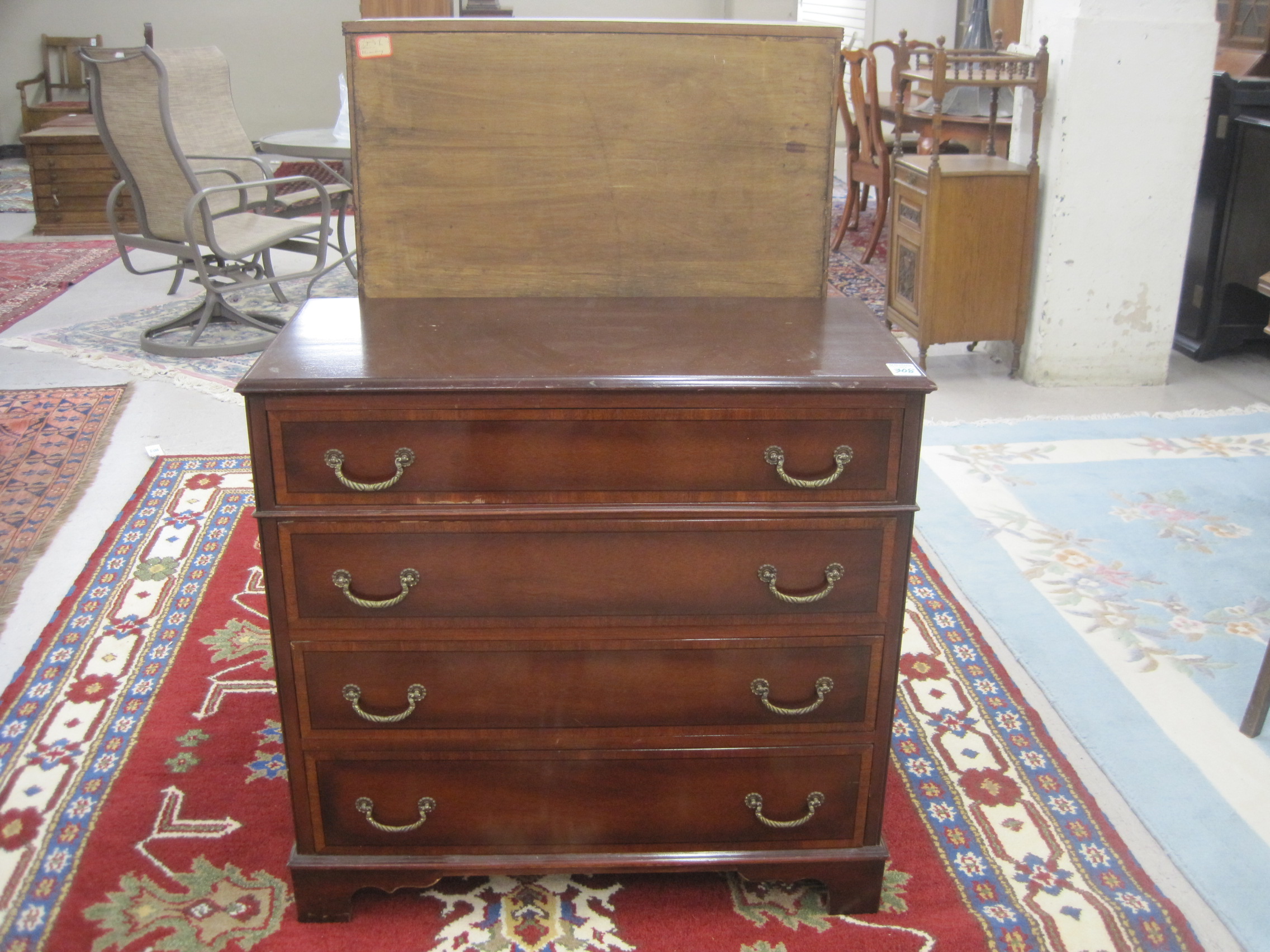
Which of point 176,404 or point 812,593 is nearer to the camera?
point 812,593

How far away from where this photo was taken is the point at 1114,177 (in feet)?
13.5

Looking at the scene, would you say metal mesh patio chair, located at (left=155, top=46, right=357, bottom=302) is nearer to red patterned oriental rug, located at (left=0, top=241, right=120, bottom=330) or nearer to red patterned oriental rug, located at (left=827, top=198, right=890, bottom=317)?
red patterned oriental rug, located at (left=0, top=241, right=120, bottom=330)

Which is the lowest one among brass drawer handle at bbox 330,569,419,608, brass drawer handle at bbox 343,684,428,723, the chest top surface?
brass drawer handle at bbox 343,684,428,723

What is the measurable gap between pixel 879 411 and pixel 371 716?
86 cm

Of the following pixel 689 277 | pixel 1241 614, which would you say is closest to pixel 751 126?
pixel 689 277

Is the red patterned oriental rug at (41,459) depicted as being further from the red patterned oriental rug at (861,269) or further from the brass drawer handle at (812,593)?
the red patterned oriental rug at (861,269)

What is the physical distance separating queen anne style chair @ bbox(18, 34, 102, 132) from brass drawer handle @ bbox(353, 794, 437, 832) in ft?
30.8

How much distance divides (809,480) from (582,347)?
1.23ft

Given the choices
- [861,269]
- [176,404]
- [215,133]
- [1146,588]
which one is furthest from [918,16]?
[1146,588]

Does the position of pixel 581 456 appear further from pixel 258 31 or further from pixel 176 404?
pixel 258 31

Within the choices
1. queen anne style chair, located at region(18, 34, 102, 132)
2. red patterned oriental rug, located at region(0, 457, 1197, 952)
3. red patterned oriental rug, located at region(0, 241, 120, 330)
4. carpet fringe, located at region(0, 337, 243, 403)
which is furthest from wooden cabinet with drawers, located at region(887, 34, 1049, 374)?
queen anne style chair, located at region(18, 34, 102, 132)

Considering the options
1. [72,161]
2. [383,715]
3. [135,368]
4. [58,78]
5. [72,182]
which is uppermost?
[58,78]

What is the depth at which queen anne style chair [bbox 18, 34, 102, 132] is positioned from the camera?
9500 mm

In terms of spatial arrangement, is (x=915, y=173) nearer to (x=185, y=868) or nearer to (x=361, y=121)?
(x=361, y=121)
